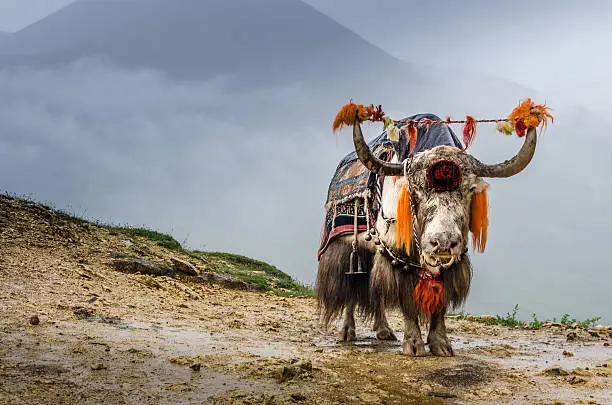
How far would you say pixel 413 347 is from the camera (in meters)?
4.96

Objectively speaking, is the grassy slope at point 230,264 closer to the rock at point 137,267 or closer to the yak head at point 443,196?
the rock at point 137,267

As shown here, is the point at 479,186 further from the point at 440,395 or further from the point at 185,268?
the point at 185,268

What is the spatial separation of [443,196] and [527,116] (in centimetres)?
101

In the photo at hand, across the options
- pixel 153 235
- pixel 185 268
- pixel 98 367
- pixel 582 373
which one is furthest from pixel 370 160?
pixel 153 235

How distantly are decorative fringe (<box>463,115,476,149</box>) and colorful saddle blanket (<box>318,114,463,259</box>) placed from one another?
0.10 m

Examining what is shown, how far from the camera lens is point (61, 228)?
1051 cm

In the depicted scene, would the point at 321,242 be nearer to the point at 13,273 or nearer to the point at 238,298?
the point at 238,298

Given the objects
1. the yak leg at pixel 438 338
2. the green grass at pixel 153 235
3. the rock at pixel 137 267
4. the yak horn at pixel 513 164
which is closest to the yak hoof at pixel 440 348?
the yak leg at pixel 438 338

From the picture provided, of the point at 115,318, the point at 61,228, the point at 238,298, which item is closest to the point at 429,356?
the point at 115,318

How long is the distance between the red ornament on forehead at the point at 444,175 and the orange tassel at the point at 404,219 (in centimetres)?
28

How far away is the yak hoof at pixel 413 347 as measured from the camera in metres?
4.93

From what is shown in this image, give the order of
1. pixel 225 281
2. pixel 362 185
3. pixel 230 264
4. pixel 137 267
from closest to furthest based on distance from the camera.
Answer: pixel 362 185
pixel 137 267
pixel 225 281
pixel 230 264

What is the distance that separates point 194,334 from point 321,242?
181cm

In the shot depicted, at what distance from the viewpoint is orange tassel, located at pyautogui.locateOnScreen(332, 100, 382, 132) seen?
499 cm
